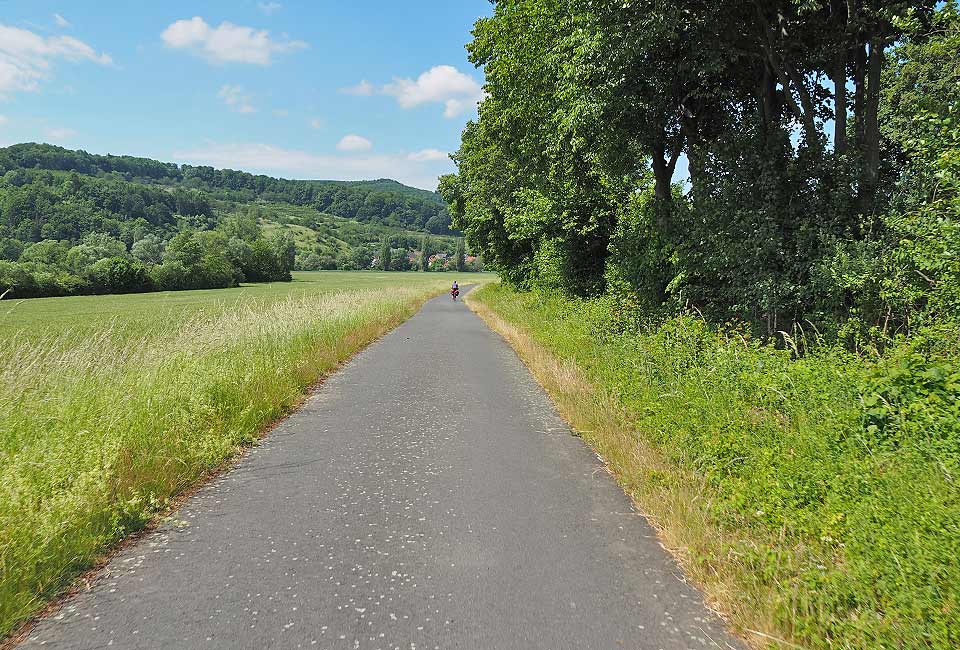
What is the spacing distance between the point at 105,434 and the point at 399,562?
319 cm

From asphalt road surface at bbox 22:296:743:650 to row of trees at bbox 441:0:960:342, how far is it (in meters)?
4.42

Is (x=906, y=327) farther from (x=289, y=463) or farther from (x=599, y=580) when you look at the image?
(x=289, y=463)

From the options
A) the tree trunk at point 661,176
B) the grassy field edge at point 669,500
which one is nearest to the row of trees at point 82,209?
the tree trunk at point 661,176

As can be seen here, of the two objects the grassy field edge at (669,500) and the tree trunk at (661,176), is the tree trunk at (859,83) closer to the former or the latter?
the tree trunk at (661,176)

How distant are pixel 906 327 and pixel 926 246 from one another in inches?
62.9

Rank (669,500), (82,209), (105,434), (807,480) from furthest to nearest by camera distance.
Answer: (82,209), (105,434), (669,500), (807,480)

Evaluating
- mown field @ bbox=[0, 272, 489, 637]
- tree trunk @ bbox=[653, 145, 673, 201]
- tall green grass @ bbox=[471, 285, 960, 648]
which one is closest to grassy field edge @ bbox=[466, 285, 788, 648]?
tall green grass @ bbox=[471, 285, 960, 648]

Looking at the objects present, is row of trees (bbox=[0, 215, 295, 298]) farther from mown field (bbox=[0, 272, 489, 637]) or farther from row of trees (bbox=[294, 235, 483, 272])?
mown field (bbox=[0, 272, 489, 637])

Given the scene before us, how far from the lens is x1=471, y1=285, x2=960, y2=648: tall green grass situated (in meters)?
2.70

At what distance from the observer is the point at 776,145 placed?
8.61 meters

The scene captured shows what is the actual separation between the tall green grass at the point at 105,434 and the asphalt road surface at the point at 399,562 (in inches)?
12.1

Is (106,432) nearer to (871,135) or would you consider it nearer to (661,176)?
(871,135)

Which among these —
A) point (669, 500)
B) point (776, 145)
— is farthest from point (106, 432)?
point (776, 145)

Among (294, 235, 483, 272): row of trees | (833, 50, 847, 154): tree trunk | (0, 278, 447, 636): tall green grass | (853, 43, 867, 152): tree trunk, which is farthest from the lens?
(294, 235, 483, 272): row of trees
